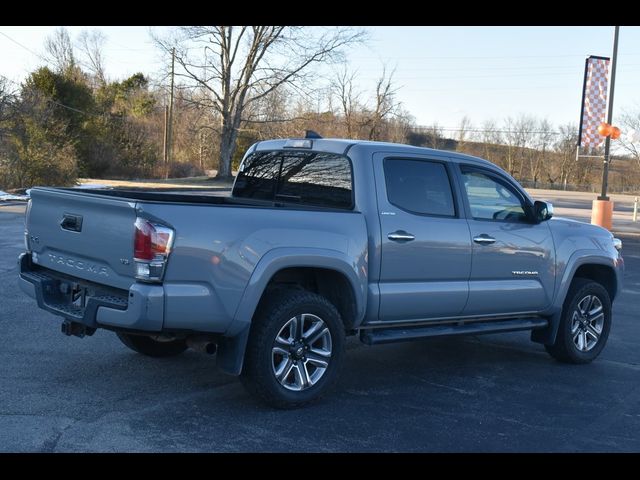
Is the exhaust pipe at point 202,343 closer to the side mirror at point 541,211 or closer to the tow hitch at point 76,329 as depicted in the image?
the tow hitch at point 76,329

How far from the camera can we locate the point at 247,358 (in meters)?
5.08

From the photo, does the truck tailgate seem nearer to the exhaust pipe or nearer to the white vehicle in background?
the exhaust pipe

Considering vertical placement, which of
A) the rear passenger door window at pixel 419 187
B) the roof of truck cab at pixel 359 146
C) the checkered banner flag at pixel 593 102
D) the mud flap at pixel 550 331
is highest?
the checkered banner flag at pixel 593 102

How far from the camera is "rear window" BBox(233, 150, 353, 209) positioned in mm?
5820

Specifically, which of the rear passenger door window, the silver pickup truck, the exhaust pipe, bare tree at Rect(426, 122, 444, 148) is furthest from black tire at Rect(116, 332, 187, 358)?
bare tree at Rect(426, 122, 444, 148)

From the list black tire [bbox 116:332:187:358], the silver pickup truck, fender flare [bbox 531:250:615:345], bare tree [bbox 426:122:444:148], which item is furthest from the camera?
bare tree [bbox 426:122:444:148]

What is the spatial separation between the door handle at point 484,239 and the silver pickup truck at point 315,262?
0.06ft

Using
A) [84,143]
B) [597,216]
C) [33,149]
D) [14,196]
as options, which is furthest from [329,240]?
[84,143]

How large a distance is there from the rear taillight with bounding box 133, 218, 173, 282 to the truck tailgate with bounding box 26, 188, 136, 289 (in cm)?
8

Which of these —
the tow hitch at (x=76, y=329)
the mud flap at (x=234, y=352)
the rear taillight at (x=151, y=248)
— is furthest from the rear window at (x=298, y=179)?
the tow hitch at (x=76, y=329)

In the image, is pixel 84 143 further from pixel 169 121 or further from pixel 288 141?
pixel 288 141

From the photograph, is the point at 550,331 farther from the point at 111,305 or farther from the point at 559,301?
the point at 111,305

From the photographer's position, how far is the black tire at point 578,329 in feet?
23.0

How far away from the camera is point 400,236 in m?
5.69
